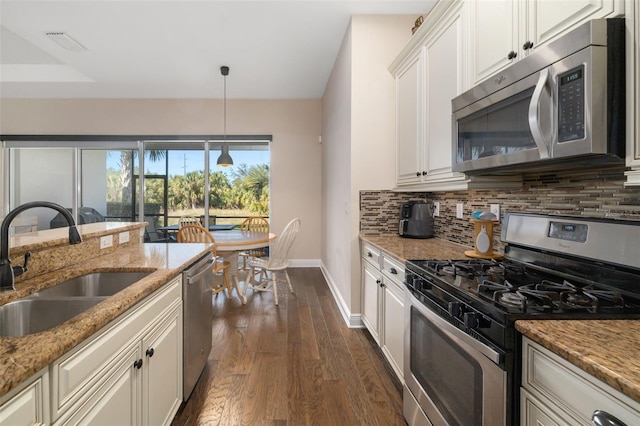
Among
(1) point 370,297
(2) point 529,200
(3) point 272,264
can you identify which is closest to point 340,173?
(3) point 272,264

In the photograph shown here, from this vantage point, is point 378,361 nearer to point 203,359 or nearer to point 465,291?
point 203,359

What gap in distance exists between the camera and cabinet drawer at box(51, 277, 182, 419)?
779mm

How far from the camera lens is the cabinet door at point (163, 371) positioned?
1265mm

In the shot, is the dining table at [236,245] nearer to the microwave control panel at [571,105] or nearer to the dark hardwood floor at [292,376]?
the dark hardwood floor at [292,376]

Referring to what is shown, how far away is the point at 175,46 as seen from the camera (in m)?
3.51

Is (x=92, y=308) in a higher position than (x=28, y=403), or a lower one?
higher

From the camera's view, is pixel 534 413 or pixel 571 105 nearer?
pixel 534 413

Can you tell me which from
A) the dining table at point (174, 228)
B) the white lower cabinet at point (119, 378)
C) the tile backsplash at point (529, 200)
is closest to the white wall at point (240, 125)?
the dining table at point (174, 228)

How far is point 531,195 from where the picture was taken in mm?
1656

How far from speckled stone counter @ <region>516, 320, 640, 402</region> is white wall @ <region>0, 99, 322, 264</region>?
456 cm

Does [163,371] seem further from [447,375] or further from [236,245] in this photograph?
[236,245]

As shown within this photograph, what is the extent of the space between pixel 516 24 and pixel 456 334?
135cm

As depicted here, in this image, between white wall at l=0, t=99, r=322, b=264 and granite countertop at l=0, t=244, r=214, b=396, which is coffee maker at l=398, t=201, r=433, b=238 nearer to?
granite countertop at l=0, t=244, r=214, b=396

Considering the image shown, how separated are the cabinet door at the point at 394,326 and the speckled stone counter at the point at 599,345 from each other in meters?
1.02
